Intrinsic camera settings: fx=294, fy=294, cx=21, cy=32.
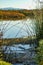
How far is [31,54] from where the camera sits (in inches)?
146

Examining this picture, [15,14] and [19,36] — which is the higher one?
[15,14]

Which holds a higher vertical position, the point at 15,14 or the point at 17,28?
the point at 15,14

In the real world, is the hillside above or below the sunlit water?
above

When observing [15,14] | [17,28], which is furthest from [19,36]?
[15,14]

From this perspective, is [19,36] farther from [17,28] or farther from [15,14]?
[15,14]

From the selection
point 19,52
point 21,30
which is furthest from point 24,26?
point 19,52

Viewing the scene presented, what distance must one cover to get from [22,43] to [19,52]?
0.39ft

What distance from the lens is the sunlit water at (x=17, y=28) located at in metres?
3.68

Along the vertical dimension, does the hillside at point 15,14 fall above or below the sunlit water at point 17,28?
above

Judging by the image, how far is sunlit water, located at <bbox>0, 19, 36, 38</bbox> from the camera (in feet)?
12.1

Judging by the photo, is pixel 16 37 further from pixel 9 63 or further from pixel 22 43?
pixel 9 63

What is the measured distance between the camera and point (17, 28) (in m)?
3.68

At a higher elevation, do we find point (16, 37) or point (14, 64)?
point (16, 37)

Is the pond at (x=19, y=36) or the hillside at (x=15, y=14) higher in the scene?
the hillside at (x=15, y=14)
